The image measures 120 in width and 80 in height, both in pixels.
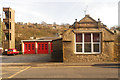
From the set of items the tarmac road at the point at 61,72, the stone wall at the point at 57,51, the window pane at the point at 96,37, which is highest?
the window pane at the point at 96,37

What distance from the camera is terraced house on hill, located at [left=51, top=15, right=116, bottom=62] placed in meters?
11.7

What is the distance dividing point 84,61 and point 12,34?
2742cm

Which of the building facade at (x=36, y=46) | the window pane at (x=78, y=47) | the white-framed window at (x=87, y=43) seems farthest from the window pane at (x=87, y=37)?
the building facade at (x=36, y=46)

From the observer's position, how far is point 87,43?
473 inches

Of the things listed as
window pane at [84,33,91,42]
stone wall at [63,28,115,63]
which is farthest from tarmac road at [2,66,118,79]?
window pane at [84,33,91,42]

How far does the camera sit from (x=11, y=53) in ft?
86.1

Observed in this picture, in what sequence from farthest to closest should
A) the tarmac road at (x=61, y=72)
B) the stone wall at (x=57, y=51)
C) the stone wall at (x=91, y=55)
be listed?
the stone wall at (x=57, y=51)
the stone wall at (x=91, y=55)
the tarmac road at (x=61, y=72)

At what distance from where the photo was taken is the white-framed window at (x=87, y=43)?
1188 cm

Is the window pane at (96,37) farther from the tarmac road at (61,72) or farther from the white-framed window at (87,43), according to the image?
the tarmac road at (61,72)

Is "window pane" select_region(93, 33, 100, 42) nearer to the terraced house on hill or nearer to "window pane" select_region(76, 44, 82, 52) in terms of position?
the terraced house on hill

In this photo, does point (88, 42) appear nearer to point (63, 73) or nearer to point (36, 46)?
point (63, 73)

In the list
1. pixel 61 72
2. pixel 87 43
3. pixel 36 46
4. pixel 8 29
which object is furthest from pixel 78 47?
pixel 8 29

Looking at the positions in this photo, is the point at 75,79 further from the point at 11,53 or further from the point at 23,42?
the point at 23,42

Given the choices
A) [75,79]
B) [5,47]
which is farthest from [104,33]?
[5,47]
